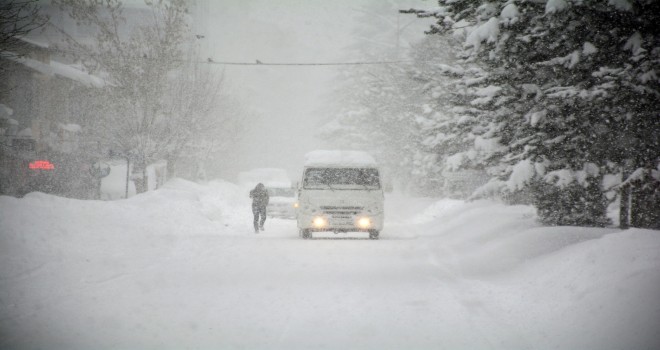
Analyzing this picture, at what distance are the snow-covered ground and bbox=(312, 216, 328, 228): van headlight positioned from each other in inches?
70.4

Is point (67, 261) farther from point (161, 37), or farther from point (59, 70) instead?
point (59, 70)

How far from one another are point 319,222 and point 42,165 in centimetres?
1170

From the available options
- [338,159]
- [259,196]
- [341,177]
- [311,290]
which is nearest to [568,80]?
[311,290]

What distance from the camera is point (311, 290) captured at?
351 inches

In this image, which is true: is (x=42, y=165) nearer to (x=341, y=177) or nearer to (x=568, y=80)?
(x=341, y=177)

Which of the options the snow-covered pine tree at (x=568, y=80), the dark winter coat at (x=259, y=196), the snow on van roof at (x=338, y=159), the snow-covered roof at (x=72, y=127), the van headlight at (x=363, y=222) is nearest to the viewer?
the snow-covered pine tree at (x=568, y=80)

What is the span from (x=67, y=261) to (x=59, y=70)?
2652 cm

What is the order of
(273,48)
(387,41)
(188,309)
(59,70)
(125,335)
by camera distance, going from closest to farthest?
(125,335)
(188,309)
(59,70)
(387,41)
(273,48)

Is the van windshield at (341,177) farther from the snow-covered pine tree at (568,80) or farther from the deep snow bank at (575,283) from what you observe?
the snow-covered pine tree at (568,80)

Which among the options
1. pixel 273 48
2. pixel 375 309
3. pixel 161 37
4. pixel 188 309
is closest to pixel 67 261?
pixel 188 309

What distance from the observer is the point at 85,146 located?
30.6 meters

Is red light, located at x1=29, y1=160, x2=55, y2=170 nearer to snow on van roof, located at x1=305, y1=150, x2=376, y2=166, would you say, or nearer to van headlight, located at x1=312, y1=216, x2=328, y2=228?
snow on van roof, located at x1=305, y1=150, x2=376, y2=166

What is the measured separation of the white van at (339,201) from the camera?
17.1 metres

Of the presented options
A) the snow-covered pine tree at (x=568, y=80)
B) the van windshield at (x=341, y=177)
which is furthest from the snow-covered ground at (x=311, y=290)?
the van windshield at (x=341, y=177)
